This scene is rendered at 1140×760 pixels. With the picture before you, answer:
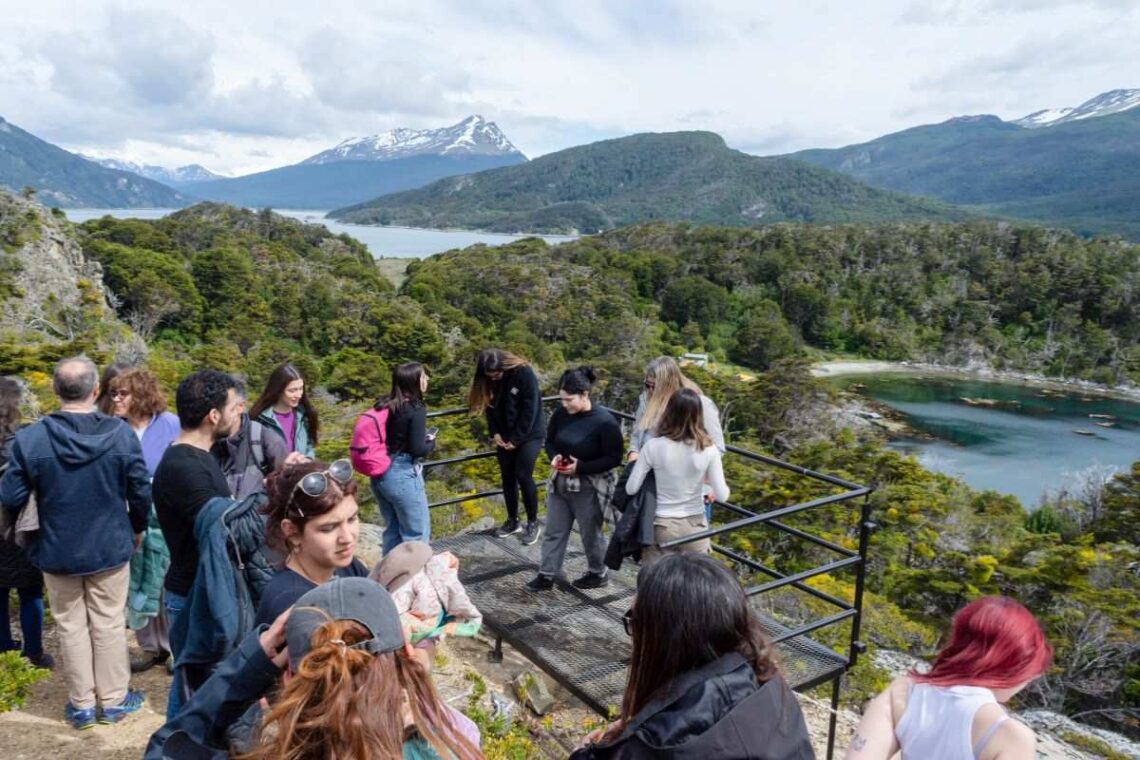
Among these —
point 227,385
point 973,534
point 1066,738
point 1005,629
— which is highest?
point 227,385

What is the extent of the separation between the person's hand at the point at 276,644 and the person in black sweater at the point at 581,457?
2543mm

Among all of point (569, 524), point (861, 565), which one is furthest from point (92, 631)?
point (861, 565)

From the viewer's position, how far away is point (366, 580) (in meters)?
1.58

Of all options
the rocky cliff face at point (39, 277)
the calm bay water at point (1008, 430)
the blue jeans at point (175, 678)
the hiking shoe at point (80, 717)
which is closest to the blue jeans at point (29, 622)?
the hiking shoe at point (80, 717)

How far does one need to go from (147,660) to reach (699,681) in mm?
3553

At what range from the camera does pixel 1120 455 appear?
44.2m

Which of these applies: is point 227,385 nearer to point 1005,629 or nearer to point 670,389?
point 670,389

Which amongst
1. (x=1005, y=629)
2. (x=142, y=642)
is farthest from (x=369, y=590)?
(x=142, y=642)

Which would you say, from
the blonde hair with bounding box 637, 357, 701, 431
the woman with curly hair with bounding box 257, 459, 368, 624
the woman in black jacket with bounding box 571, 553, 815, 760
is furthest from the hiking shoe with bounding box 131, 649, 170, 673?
the woman in black jacket with bounding box 571, 553, 815, 760

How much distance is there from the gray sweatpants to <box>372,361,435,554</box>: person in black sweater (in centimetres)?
73

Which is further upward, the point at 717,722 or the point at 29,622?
the point at 717,722

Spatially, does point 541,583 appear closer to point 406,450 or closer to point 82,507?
point 406,450

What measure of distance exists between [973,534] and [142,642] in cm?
1859

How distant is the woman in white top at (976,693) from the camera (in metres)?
1.87
